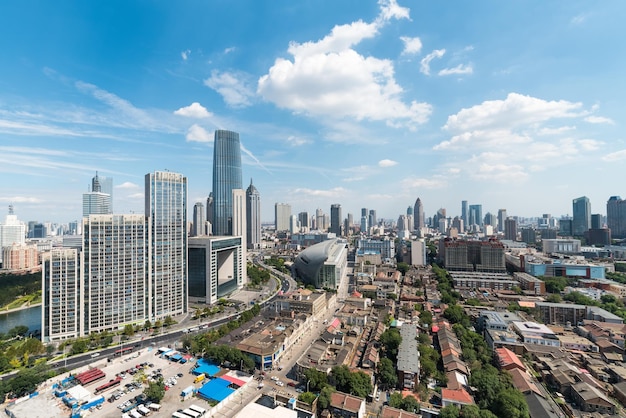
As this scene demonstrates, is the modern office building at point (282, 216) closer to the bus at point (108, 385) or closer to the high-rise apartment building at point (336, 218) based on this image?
the high-rise apartment building at point (336, 218)

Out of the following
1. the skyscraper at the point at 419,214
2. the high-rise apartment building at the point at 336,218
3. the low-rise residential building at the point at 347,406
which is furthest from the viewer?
the skyscraper at the point at 419,214

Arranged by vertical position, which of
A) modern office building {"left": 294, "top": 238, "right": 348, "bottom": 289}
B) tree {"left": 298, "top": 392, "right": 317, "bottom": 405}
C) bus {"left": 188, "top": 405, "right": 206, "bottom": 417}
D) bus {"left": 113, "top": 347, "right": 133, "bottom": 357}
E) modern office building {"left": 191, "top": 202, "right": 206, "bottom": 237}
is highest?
modern office building {"left": 191, "top": 202, "right": 206, "bottom": 237}

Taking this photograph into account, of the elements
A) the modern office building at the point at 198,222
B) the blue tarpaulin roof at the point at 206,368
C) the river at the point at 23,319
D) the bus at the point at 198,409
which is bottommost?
the river at the point at 23,319

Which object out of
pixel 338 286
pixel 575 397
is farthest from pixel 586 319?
pixel 338 286

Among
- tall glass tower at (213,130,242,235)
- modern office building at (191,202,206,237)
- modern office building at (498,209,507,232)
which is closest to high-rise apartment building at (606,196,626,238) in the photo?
modern office building at (498,209,507,232)

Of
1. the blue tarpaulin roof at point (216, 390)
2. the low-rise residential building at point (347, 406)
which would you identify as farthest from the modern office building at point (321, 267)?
the low-rise residential building at point (347, 406)

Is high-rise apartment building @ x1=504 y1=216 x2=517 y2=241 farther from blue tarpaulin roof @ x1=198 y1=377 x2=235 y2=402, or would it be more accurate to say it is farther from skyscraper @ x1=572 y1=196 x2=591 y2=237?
blue tarpaulin roof @ x1=198 y1=377 x2=235 y2=402

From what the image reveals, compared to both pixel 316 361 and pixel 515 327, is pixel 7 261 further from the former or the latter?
pixel 515 327
